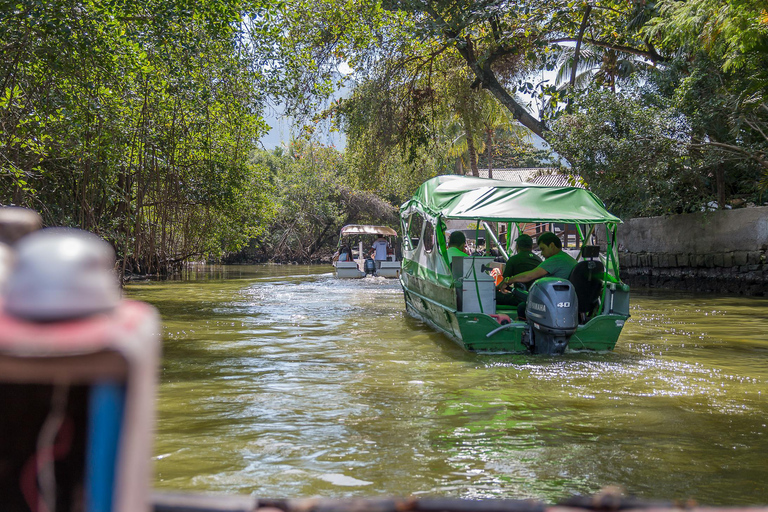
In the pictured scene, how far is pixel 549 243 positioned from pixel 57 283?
901 centimetres

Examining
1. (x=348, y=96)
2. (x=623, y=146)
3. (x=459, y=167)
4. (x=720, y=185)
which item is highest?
(x=459, y=167)

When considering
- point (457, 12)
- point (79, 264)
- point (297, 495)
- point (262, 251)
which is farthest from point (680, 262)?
point (262, 251)

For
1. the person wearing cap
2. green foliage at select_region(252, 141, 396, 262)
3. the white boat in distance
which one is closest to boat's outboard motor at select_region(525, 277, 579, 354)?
the person wearing cap

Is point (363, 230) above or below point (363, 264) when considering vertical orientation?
above

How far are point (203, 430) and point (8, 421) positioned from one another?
465 cm

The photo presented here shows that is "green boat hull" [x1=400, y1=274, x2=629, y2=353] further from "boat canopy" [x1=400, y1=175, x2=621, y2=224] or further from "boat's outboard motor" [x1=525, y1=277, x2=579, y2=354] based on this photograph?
"boat canopy" [x1=400, y1=175, x2=621, y2=224]

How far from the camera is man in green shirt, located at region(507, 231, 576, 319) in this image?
30.7ft

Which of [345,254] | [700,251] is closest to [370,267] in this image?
[345,254]

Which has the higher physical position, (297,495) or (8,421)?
(8,421)

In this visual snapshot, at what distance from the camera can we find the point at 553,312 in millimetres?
8406

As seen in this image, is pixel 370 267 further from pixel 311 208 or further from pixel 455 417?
Answer: pixel 455 417

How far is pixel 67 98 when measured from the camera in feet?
32.3

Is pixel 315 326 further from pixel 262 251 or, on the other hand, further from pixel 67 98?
pixel 262 251

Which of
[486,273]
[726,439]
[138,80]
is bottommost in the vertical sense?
[726,439]
